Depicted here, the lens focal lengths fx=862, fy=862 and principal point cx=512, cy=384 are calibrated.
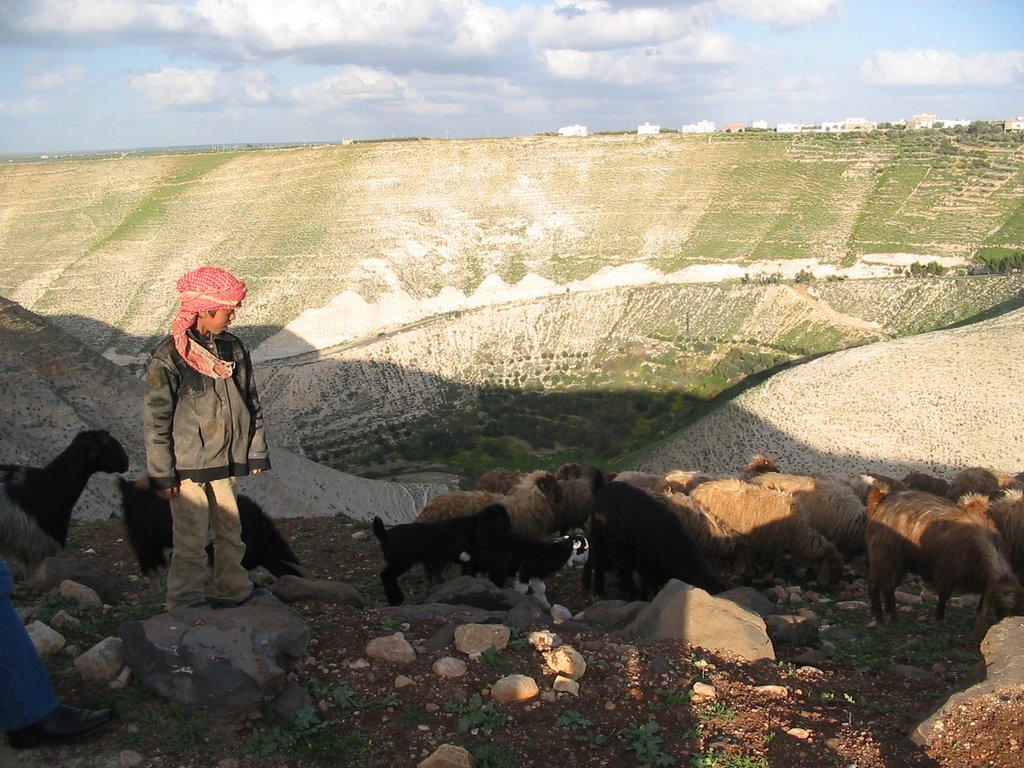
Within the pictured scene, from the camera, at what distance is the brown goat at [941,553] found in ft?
24.2

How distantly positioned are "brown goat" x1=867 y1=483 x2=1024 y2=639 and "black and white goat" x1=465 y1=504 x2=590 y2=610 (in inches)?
128

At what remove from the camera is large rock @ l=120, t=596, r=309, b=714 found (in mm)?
4965

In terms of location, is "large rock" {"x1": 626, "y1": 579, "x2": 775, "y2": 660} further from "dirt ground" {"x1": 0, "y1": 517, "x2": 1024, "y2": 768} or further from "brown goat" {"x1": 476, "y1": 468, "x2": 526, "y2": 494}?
"brown goat" {"x1": 476, "y1": 468, "x2": 526, "y2": 494}

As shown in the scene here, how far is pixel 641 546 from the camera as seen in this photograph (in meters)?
9.27

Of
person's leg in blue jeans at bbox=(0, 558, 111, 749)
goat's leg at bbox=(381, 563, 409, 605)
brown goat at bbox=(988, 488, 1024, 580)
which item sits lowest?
goat's leg at bbox=(381, 563, 409, 605)

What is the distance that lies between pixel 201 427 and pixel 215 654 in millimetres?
1519

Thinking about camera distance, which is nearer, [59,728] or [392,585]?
[59,728]

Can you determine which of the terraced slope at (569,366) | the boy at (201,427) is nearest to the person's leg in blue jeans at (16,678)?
the boy at (201,427)

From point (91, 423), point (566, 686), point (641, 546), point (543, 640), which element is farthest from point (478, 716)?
point (91, 423)

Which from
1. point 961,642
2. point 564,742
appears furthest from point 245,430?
point 961,642

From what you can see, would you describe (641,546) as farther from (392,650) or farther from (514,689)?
(514,689)

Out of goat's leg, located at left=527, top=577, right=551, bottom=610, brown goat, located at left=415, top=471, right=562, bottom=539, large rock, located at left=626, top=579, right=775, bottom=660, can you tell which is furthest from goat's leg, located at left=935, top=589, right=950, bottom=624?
brown goat, located at left=415, top=471, right=562, bottom=539

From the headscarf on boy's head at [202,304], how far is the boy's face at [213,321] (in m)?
0.03

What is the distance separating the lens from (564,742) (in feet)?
15.7
